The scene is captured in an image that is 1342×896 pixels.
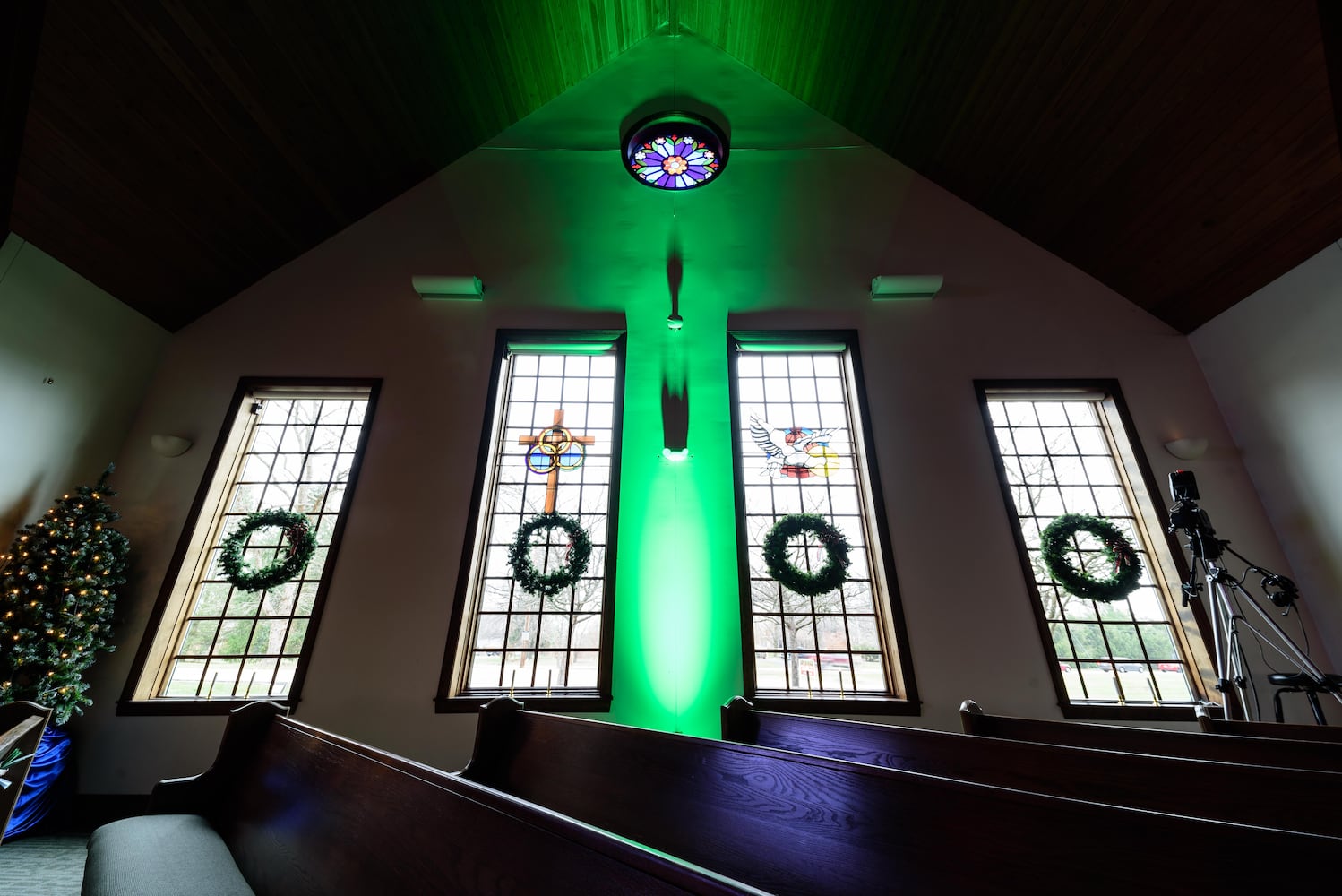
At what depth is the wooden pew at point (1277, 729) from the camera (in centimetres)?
159

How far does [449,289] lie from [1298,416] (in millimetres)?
5939

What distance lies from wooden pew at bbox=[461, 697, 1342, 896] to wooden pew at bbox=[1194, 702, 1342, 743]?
1.49 meters

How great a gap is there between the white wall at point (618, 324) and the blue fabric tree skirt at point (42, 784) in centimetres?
15

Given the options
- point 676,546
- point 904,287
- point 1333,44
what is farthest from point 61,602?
point 1333,44

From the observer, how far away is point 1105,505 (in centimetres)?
369

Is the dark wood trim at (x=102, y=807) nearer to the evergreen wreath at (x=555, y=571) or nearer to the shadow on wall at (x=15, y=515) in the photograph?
the shadow on wall at (x=15, y=515)

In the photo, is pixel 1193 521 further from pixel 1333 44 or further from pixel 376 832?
pixel 376 832

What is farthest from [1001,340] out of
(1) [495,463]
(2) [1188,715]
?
(1) [495,463]

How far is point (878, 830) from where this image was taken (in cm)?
93

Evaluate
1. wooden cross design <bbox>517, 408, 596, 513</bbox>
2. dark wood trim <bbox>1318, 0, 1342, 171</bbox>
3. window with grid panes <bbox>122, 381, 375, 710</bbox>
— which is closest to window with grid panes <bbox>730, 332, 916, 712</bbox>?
wooden cross design <bbox>517, 408, 596, 513</bbox>

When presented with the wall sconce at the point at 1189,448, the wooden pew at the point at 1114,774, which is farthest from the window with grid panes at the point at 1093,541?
the wooden pew at the point at 1114,774

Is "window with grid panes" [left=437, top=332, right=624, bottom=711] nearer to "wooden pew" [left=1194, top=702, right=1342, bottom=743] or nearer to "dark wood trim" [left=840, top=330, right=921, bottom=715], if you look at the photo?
"dark wood trim" [left=840, top=330, right=921, bottom=715]

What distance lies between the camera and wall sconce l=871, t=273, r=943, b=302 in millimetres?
4152

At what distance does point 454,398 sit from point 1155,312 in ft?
17.8
